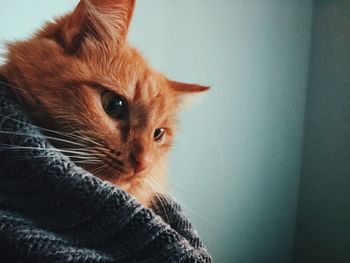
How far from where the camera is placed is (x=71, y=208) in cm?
50

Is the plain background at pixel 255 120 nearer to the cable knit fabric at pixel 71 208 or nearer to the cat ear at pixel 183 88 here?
the cat ear at pixel 183 88

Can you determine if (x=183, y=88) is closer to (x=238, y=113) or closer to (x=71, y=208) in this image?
(x=71, y=208)

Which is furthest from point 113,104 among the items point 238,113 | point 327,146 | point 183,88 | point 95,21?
point 327,146

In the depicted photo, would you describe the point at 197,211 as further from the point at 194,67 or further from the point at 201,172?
the point at 194,67

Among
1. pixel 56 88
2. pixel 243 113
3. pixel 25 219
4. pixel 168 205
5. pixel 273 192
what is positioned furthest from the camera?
pixel 273 192

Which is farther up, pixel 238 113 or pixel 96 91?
pixel 96 91

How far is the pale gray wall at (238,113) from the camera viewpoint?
4.39ft

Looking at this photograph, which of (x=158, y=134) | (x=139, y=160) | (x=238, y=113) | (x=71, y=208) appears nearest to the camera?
(x=71, y=208)

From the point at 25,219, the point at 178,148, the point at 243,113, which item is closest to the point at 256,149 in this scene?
the point at 243,113

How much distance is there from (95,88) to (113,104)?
42 mm

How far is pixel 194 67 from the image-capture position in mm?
1375

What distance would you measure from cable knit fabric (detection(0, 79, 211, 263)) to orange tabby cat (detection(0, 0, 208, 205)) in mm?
64

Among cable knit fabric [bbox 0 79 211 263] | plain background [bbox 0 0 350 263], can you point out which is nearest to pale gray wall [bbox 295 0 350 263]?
plain background [bbox 0 0 350 263]

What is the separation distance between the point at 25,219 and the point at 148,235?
15 cm
